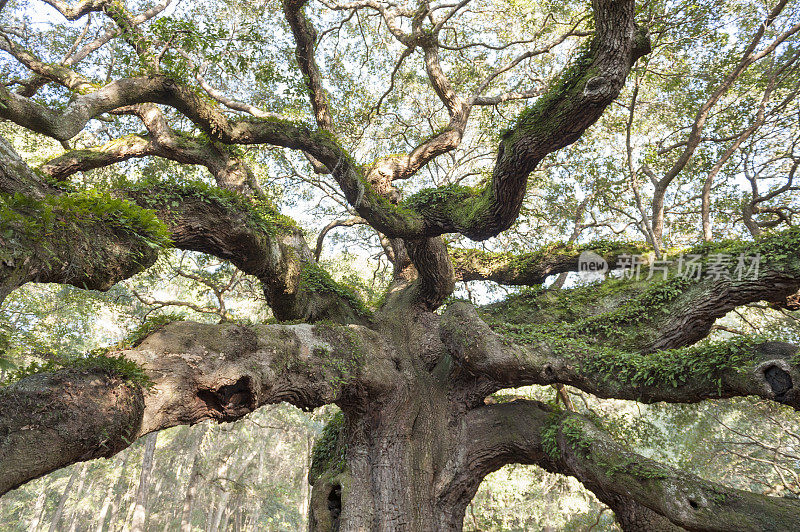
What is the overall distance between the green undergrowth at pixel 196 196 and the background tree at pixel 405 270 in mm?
24

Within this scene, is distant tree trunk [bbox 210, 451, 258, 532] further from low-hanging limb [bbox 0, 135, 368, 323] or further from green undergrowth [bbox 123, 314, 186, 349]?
green undergrowth [bbox 123, 314, 186, 349]

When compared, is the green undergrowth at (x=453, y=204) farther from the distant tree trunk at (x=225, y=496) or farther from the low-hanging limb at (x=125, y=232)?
the distant tree trunk at (x=225, y=496)

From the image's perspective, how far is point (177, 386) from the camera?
3.61 meters

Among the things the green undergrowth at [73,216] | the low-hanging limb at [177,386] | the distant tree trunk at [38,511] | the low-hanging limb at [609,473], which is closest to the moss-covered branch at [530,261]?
the low-hanging limb at [609,473]

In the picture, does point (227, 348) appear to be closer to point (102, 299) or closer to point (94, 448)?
point (94, 448)

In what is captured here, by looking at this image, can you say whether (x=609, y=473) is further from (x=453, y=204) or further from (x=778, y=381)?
(x=453, y=204)

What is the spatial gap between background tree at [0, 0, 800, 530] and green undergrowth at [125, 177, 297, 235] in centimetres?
2

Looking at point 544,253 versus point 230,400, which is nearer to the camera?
point 230,400

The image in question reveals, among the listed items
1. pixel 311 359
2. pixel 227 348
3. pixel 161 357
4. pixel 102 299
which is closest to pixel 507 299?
pixel 311 359

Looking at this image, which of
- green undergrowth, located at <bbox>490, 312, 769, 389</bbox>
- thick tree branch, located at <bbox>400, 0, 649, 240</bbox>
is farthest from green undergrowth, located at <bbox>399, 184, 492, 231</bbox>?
green undergrowth, located at <bbox>490, 312, 769, 389</bbox>

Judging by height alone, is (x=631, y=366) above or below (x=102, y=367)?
below

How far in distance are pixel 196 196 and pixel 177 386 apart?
6.34 feet

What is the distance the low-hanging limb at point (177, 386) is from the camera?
2650 mm

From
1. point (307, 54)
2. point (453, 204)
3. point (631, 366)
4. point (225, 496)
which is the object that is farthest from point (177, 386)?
point (225, 496)
